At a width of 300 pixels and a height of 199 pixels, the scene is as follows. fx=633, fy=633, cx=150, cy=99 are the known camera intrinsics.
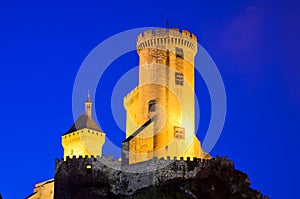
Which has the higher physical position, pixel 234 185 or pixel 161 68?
pixel 161 68

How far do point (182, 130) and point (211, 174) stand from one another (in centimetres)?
1076

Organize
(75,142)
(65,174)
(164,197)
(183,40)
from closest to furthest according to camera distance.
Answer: (164,197)
(65,174)
(183,40)
(75,142)

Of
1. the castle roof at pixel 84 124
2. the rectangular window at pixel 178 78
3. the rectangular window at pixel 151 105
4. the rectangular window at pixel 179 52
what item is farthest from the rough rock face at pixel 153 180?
the castle roof at pixel 84 124

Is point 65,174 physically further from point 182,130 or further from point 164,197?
point 182,130

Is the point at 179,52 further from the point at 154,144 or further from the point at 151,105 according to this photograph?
the point at 154,144

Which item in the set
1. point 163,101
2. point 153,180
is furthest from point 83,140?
point 153,180

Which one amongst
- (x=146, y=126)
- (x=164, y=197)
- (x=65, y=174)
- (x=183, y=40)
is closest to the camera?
(x=164, y=197)

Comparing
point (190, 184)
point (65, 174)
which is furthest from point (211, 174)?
point (65, 174)

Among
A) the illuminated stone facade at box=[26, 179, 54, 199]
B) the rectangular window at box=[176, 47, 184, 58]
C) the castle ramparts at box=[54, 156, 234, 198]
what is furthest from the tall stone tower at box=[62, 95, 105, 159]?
the castle ramparts at box=[54, 156, 234, 198]

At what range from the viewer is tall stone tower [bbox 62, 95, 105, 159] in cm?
8638

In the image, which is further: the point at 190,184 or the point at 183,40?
the point at 183,40

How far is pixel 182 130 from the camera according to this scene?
69.2 metres

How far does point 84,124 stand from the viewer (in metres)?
89.2

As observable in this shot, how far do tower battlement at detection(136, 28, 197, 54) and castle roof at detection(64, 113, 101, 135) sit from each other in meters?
19.4
